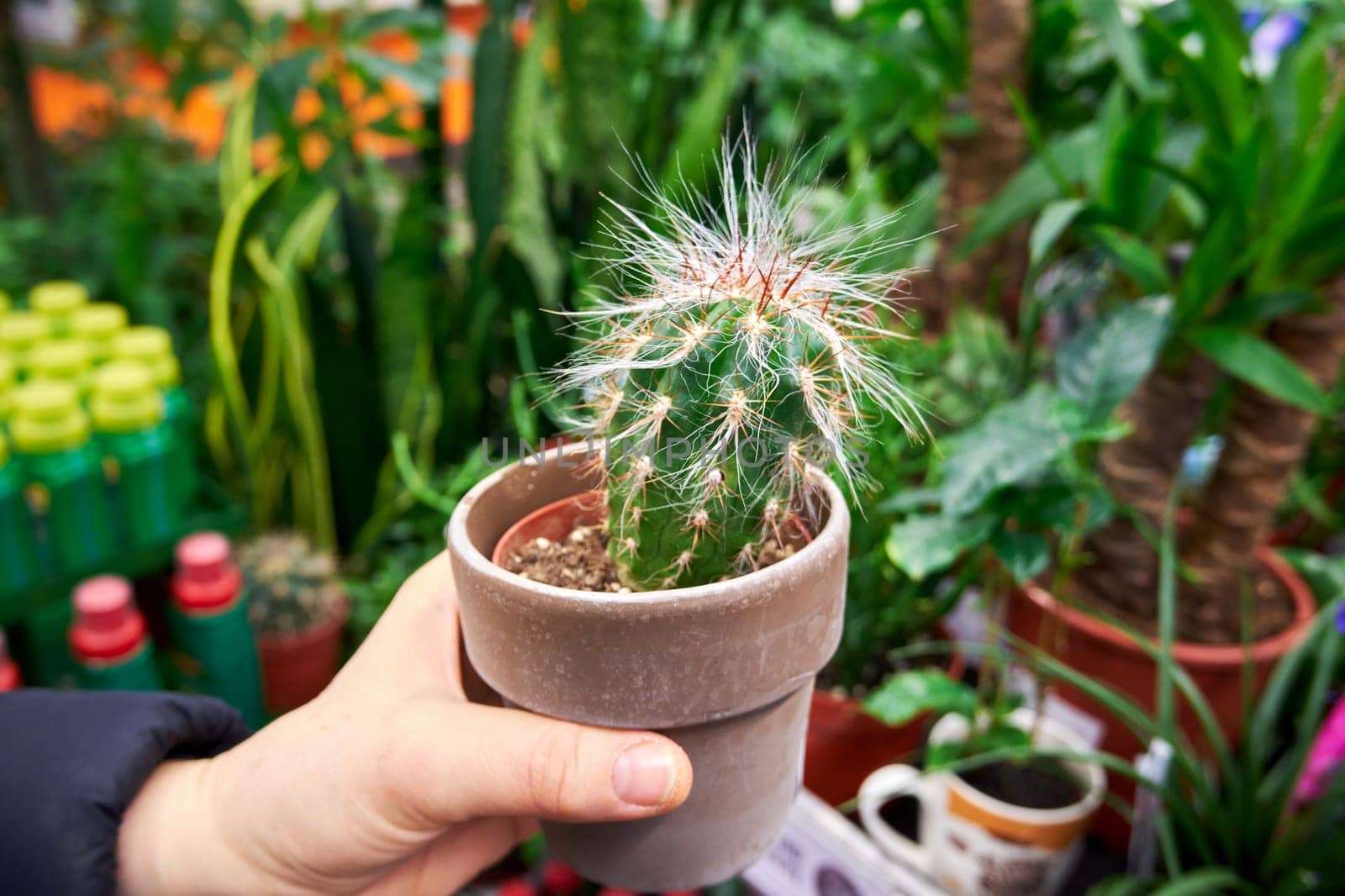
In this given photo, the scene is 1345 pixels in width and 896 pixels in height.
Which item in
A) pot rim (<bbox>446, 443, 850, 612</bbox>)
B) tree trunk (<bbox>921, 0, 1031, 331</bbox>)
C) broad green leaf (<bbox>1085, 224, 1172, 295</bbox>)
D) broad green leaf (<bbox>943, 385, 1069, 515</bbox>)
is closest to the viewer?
pot rim (<bbox>446, 443, 850, 612</bbox>)

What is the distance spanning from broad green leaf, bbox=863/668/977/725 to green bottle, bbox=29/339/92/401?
32.8 inches

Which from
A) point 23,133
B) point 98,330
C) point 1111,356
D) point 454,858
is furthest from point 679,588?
point 23,133

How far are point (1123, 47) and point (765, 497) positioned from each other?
0.73 meters

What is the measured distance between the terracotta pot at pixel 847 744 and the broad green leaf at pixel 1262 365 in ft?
1.14

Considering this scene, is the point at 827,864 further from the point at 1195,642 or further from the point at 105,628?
the point at 105,628

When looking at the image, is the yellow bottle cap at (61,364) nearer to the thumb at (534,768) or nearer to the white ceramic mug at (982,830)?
the thumb at (534,768)

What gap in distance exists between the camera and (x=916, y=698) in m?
0.69

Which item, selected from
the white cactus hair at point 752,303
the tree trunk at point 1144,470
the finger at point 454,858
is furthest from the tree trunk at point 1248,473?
the finger at point 454,858

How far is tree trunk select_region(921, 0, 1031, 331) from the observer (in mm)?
1101

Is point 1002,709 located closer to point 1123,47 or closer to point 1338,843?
point 1338,843

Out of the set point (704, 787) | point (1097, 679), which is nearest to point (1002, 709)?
point (1097, 679)

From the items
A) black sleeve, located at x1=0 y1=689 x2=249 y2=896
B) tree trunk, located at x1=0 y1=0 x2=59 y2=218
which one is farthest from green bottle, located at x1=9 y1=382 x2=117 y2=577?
tree trunk, located at x1=0 y1=0 x2=59 y2=218

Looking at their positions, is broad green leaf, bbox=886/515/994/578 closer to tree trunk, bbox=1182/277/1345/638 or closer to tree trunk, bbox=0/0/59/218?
tree trunk, bbox=1182/277/1345/638

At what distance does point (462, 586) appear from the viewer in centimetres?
40
